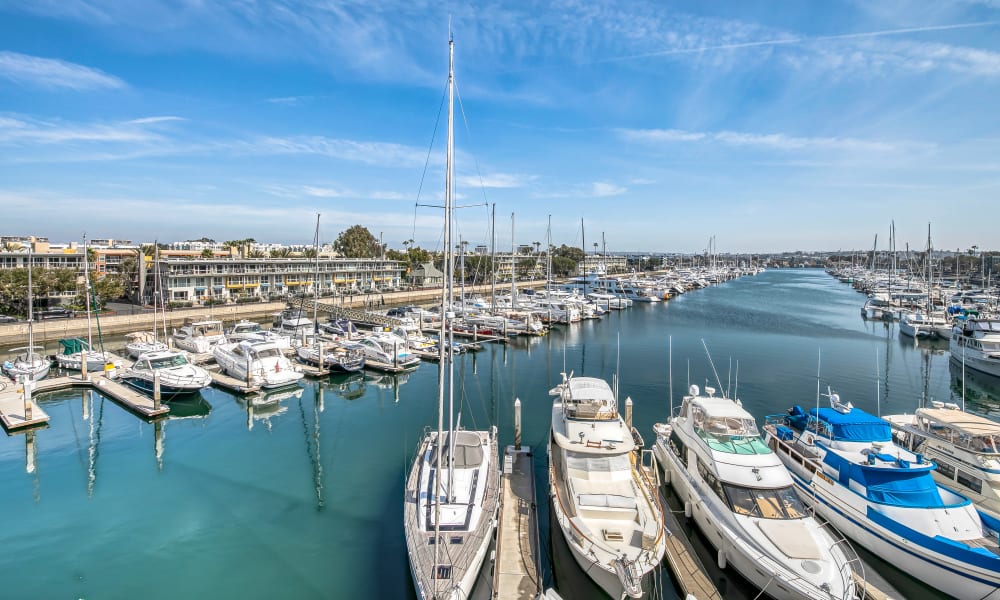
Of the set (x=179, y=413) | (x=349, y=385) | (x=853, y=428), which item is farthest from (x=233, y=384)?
(x=853, y=428)

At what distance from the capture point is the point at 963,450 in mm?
15344

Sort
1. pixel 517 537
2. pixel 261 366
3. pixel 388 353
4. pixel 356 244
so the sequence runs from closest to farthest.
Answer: pixel 517 537 < pixel 261 366 < pixel 388 353 < pixel 356 244

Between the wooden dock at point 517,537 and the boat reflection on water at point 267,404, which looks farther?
the boat reflection on water at point 267,404

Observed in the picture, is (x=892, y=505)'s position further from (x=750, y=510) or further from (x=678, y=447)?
(x=678, y=447)

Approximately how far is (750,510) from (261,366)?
89.4 ft

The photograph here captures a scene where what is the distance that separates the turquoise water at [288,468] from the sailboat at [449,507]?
6.56 feet

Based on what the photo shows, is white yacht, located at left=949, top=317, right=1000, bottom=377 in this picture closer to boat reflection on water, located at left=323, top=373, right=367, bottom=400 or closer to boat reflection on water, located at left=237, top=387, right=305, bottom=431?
boat reflection on water, located at left=323, top=373, right=367, bottom=400

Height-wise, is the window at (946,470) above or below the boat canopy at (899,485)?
below

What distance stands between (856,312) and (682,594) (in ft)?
251

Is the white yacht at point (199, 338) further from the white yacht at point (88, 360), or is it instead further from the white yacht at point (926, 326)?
the white yacht at point (926, 326)

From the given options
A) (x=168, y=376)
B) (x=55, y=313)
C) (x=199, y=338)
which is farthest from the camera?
(x=55, y=313)

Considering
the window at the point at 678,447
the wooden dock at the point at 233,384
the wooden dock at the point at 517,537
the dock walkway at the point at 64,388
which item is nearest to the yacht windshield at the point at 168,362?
the dock walkway at the point at 64,388

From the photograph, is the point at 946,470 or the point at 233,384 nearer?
the point at 946,470

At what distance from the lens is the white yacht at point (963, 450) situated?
1433 cm
